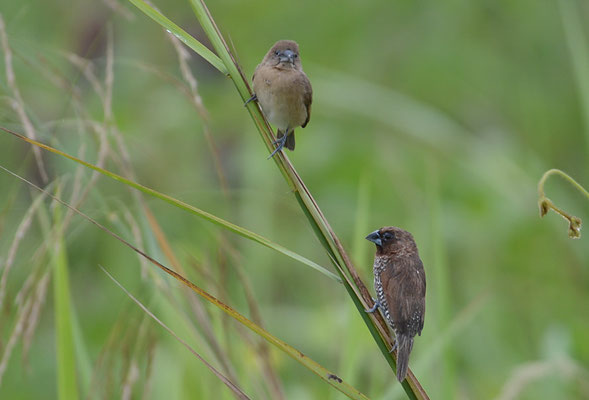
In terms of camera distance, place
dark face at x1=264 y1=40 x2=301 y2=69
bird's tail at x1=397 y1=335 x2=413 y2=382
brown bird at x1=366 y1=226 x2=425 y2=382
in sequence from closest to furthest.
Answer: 1. bird's tail at x1=397 y1=335 x2=413 y2=382
2. brown bird at x1=366 y1=226 x2=425 y2=382
3. dark face at x1=264 y1=40 x2=301 y2=69

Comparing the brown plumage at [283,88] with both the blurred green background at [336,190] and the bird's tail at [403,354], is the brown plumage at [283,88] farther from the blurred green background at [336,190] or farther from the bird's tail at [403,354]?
the bird's tail at [403,354]

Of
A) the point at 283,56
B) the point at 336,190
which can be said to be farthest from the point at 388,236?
the point at 336,190

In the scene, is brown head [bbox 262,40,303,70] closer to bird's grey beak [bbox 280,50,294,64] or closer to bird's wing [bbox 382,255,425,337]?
bird's grey beak [bbox 280,50,294,64]

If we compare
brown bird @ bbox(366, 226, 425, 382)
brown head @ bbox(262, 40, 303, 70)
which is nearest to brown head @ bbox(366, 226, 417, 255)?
brown bird @ bbox(366, 226, 425, 382)

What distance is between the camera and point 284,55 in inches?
124

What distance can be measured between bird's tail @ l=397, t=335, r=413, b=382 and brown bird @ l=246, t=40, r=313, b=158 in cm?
99

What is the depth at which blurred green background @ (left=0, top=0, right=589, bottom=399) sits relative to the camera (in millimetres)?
3002

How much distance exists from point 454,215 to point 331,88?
3.84 feet

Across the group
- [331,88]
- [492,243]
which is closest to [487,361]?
[492,243]

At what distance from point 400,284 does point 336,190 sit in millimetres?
3291

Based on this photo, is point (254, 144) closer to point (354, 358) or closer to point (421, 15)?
point (421, 15)

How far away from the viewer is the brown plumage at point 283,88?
305 centimetres

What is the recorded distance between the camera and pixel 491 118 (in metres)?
6.83

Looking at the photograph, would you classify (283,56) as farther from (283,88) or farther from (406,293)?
(406,293)
